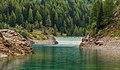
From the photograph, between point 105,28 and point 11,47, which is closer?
point 11,47

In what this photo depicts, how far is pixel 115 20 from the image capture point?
542 feet

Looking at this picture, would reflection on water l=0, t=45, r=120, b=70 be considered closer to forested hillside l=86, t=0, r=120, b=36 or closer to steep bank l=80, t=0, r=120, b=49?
steep bank l=80, t=0, r=120, b=49

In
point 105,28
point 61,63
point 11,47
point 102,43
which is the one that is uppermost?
point 105,28

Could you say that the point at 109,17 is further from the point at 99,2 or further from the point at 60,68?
the point at 60,68

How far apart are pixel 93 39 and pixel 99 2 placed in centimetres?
2184

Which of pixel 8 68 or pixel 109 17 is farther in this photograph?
pixel 109 17

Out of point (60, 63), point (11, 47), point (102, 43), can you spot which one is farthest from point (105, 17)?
point (60, 63)

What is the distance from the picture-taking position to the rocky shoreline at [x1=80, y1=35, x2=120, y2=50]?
467ft

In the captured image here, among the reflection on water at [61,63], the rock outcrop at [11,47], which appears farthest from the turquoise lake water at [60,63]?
the rock outcrop at [11,47]

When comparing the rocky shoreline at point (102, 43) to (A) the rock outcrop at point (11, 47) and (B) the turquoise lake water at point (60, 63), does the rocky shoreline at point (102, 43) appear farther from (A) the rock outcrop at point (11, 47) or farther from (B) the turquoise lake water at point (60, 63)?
(B) the turquoise lake water at point (60, 63)

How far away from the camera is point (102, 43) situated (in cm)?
Answer: 15088

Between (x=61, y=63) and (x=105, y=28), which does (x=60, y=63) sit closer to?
(x=61, y=63)

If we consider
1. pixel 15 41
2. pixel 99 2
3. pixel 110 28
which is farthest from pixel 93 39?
pixel 15 41

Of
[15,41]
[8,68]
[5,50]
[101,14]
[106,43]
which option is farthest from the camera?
[101,14]
